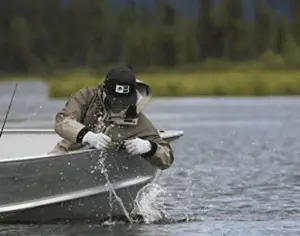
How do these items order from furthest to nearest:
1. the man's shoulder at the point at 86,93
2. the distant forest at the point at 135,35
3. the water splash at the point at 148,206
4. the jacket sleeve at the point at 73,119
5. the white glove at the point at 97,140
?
1. the distant forest at the point at 135,35
2. the water splash at the point at 148,206
3. the man's shoulder at the point at 86,93
4. the jacket sleeve at the point at 73,119
5. the white glove at the point at 97,140

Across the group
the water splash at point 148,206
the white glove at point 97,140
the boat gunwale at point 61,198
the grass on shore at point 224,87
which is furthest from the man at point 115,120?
the grass on shore at point 224,87

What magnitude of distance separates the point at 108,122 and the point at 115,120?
7 cm

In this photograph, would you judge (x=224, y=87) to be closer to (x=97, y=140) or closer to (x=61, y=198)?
(x=61, y=198)

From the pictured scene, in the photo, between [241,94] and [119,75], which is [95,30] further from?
[119,75]

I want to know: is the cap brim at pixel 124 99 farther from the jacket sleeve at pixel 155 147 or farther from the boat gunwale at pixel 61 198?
the boat gunwale at pixel 61 198

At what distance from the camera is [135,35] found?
114500 mm

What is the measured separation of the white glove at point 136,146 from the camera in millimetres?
10633

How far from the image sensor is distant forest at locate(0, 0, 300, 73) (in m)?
97.4

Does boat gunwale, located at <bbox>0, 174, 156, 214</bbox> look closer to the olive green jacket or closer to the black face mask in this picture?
the olive green jacket

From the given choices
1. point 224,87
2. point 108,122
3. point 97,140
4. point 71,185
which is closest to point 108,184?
point 71,185

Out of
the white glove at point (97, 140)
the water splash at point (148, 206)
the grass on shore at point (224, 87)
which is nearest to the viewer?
the white glove at point (97, 140)

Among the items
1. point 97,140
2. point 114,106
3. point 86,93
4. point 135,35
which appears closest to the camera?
point 97,140

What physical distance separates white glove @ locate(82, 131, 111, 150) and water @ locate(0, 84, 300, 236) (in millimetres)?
790

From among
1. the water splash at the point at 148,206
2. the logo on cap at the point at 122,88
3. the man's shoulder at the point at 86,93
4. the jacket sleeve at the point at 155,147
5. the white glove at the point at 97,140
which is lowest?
the water splash at the point at 148,206
